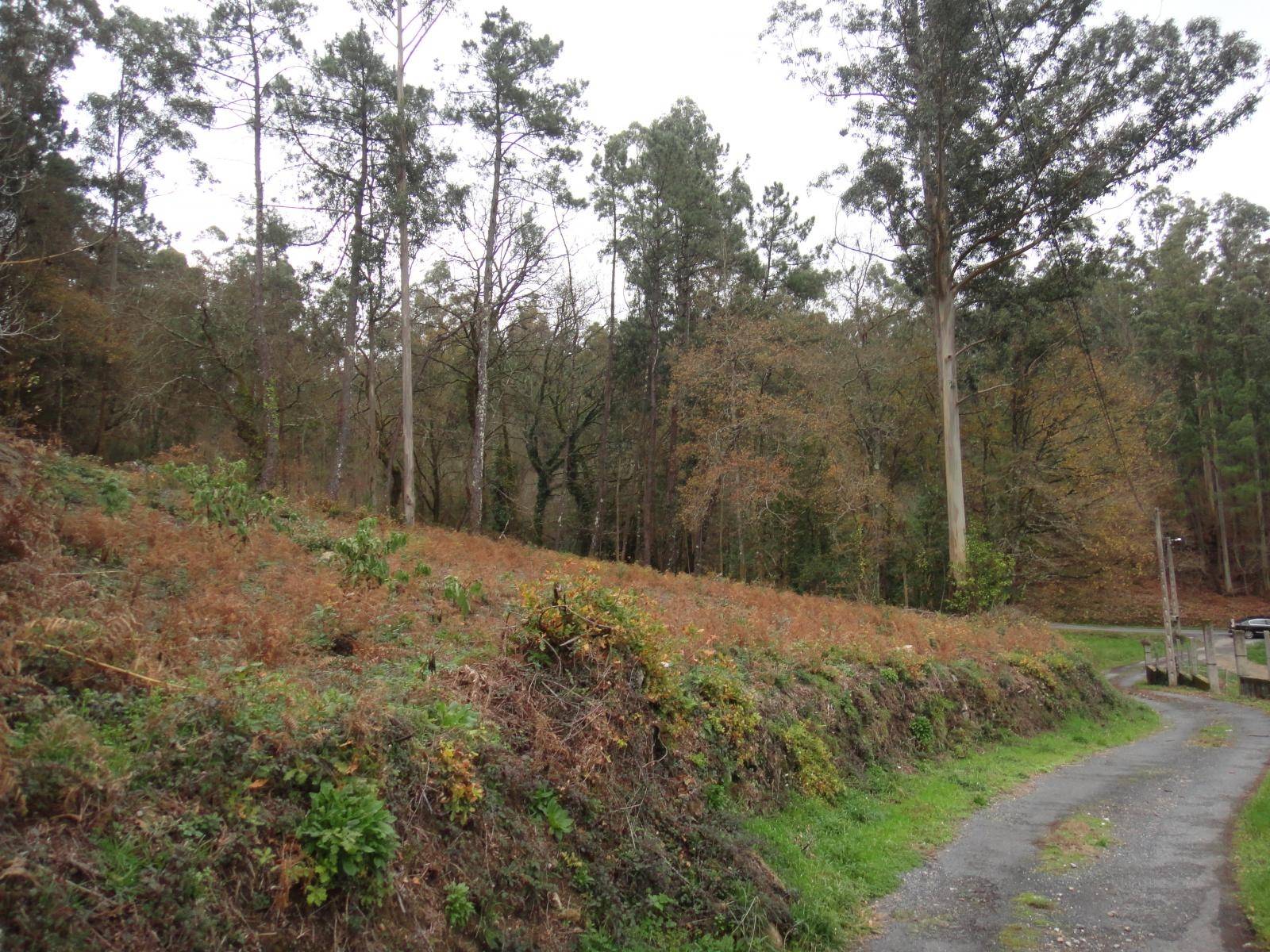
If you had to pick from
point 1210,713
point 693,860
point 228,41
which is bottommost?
point 1210,713

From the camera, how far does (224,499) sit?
34.6 ft

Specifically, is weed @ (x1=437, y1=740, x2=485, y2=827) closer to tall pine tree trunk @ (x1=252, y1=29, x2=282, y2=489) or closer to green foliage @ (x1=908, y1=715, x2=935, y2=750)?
green foliage @ (x1=908, y1=715, x2=935, y2=750)

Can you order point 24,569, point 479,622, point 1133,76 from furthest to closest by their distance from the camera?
point 1133,76 → point 479,622 → point 24,569

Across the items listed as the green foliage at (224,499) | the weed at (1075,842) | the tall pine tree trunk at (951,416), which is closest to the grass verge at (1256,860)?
the weed at (1075,842)

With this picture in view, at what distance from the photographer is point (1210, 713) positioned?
71.3 feet

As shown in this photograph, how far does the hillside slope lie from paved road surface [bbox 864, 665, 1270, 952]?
1313mm

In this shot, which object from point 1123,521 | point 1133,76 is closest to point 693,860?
point 1133,76

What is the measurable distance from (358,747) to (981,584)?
2207 centimetres

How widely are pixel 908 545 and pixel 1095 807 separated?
92.0 feet

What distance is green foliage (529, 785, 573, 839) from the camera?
5.41 m

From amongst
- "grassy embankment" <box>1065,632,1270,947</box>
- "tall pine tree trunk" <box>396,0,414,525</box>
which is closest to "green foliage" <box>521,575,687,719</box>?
"grassy embankment" <box>1065,632,1270,947</box>

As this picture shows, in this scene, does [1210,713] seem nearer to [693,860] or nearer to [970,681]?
[970,681]

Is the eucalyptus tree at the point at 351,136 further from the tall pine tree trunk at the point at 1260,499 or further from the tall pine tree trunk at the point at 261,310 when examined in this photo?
the tall pine tree trunk at the point at 1260,499

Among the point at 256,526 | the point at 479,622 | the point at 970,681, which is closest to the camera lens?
the point at 479,622
